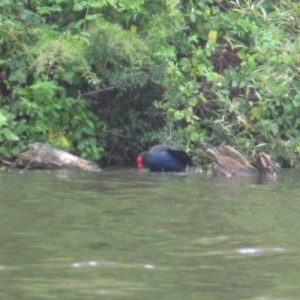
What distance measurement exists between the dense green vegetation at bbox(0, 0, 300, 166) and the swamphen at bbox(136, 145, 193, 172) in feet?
1.39

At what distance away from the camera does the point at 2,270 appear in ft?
16.6

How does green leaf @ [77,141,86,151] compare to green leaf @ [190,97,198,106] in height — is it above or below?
below

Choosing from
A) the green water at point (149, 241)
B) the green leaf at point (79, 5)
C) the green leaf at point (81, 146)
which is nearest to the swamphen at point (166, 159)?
the green leaf at point (81, 146)

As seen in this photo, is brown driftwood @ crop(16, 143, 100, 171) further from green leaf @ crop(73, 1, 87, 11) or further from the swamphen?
A: green leaf @ crop(73, 1, 87, 11)

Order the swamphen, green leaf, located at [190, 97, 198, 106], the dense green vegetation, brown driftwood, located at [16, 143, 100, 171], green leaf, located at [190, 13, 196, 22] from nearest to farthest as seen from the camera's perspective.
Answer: the swamphen, brown driftwood, located at [16, 143, 100, 171], the dense green vegetation, green leaf, located at [190, 97, 198, 106], green leaf, located at [190, 13, 196, 22]

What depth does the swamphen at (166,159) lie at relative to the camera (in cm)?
1120

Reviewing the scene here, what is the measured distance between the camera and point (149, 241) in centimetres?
599

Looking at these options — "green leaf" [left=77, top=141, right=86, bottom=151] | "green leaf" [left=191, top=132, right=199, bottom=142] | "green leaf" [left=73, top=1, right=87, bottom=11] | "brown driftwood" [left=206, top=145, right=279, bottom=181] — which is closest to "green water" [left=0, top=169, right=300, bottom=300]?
"brown driftwood" [left=206, top=145, right=279, bottom=181]

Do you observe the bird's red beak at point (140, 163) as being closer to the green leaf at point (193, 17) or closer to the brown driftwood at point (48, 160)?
the brown driftwood at point (48, 160)

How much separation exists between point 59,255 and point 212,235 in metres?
1.17

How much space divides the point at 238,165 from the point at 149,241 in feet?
16.2

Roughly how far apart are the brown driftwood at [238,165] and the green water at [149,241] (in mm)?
1249

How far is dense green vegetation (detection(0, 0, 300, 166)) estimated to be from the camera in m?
11.6

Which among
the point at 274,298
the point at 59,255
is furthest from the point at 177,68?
the point at 274,298
